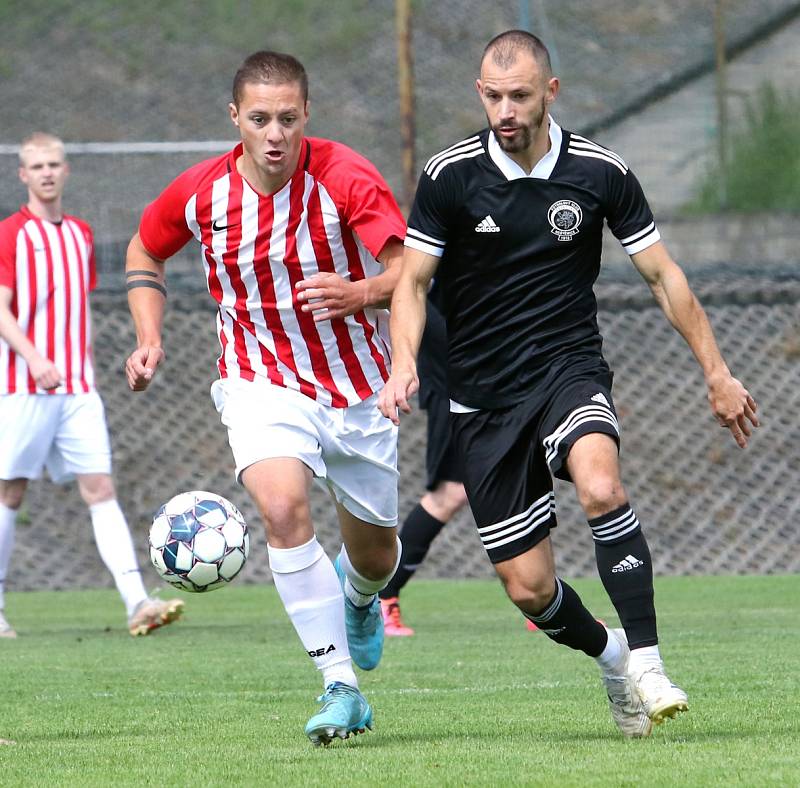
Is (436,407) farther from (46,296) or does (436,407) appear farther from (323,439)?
(323,439)

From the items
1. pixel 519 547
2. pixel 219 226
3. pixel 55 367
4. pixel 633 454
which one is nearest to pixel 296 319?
pixel 219 226

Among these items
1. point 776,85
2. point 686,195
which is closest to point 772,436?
point 686,195

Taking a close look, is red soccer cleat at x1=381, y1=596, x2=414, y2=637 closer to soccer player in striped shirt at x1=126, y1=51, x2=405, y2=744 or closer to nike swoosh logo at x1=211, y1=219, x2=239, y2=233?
soccer player in striped shirt at x1=126, y1=51, x2=405, y2=744

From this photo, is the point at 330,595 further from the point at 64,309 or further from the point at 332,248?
the point at 64,309

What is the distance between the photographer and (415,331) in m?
4.80

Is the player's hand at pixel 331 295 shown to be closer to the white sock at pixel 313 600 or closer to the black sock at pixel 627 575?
the white sock at pixel 313 600

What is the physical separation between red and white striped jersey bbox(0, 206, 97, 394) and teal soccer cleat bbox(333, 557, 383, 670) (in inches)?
123

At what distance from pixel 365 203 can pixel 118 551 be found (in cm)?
378

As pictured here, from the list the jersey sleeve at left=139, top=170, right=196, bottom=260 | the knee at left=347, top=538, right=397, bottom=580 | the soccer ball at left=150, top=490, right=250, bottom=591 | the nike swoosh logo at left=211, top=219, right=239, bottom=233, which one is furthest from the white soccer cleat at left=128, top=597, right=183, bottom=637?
the nike swoosh logo at left=211, top=219, right=239, bottom=233

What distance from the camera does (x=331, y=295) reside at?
Answer: 4.77 m

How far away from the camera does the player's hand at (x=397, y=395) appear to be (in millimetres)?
4488

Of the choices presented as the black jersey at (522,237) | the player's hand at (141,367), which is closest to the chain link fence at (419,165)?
the player's hand at (141,367)

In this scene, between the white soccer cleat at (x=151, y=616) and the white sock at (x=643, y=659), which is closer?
the white sock at (x=643, y=659)

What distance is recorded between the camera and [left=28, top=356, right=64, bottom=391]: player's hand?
25.5ft
